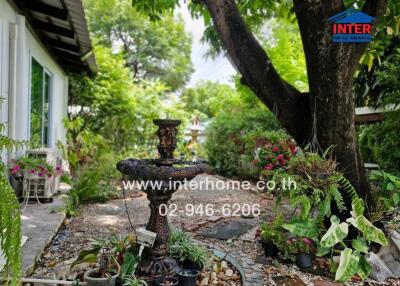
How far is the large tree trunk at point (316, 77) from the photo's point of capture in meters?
2.84

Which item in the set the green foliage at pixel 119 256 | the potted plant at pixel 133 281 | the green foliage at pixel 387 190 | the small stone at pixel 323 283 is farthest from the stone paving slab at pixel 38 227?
the green foliage at pixel 387 190

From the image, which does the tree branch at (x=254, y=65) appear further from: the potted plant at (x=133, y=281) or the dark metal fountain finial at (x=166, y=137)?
the potted plant at (x=133, y=281)

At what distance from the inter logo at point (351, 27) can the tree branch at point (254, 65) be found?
25.2 inches

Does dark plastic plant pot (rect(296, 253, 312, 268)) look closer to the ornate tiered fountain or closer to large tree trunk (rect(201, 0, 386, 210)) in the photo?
large tree trunk (rect(201, 0, 386, 210))

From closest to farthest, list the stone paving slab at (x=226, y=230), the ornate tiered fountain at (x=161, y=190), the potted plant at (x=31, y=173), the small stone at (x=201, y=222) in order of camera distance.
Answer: the ornate tiered fountain at (x=161, y=190) < the stone paving slab at (x=226, y=230) < the potted plant at (x=31, y=173) < the small stone at (x=201, y=222)

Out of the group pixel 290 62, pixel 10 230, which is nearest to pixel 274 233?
pixel 10 230

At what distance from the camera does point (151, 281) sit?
2314mm

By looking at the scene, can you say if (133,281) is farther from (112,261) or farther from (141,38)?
(141,38)

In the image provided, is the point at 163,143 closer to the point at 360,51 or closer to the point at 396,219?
the point at 360,51

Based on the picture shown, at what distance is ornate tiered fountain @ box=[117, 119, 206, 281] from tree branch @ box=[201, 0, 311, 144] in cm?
109

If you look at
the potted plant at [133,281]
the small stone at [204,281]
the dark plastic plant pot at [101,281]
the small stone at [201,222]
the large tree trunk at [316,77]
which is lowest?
the small stone at [204,281]

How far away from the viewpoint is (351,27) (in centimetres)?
315

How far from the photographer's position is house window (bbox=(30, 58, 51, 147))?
5199 mm

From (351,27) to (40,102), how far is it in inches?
196
